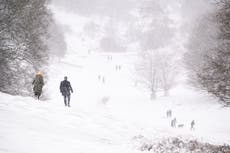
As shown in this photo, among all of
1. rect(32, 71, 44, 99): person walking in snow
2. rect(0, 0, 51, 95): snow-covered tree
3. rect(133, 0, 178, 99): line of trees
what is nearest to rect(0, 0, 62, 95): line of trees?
rect(0, 0, 51, 95): snow-covered tree

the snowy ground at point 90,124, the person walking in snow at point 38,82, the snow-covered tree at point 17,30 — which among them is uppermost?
the snow-covered tree at point 17,30

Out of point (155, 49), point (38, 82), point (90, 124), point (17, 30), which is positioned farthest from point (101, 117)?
point (155, 49)

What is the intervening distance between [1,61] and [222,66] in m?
13.1

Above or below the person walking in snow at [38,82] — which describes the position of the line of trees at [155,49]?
above

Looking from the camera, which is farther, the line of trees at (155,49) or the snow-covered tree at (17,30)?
the line of trees at (155,49)

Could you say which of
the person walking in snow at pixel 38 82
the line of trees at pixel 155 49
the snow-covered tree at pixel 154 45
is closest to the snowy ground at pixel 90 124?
the person walking in snow at pixel 38 82

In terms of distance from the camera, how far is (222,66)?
42.4 ft

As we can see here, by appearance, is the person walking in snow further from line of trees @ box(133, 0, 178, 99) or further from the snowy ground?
line of trees @ box(133, 0, 178, 99)

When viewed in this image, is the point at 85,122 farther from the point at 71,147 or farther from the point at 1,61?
the point at 1,61

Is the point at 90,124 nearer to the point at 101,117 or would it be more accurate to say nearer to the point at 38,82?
the point at 101,117

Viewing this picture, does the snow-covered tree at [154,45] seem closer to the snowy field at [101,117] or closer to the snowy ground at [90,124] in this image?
the snowy field at [101,117]

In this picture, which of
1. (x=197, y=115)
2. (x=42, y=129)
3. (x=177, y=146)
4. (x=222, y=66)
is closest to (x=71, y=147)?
(x=42, y=129)

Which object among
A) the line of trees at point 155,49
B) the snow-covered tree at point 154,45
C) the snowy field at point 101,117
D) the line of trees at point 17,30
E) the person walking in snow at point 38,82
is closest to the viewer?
the snowy field at point 101,117

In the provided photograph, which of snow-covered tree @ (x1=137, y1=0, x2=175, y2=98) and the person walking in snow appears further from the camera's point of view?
snow-covered tree @ (x1=137, y1=0, x2=175, y2=98)
